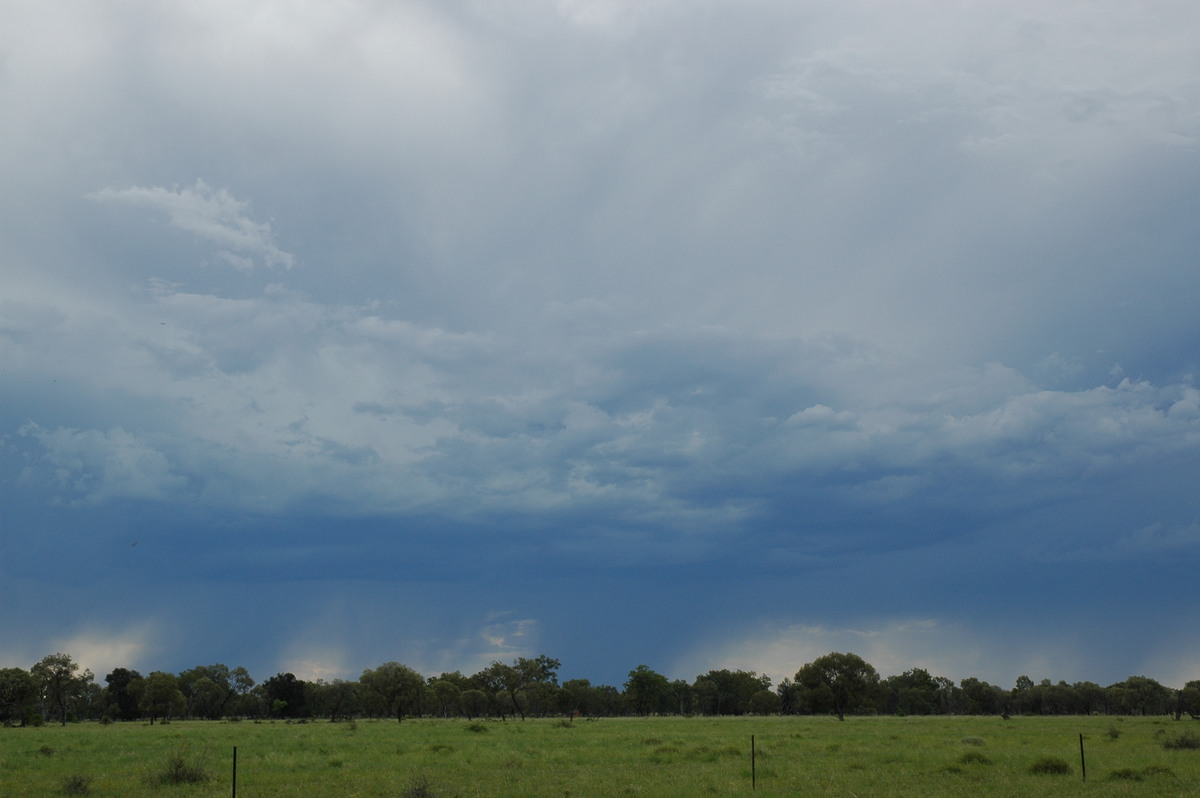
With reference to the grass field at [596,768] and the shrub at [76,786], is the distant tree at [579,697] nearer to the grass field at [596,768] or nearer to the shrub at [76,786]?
the grass field at [596,768]

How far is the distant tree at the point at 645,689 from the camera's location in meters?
182

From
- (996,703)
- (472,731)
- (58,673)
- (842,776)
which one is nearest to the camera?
(842,776)

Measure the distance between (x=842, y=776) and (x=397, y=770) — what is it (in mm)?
17595

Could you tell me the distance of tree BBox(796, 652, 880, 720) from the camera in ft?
403

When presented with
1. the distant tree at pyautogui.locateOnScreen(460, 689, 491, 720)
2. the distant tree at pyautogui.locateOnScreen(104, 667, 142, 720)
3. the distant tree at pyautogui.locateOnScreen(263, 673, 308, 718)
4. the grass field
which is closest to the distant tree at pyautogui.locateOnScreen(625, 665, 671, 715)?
the distant tree at pyautogui.locateOnScreen(460, 689, 491, 720)

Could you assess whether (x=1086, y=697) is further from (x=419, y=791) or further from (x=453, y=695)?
(x=419, y=791)

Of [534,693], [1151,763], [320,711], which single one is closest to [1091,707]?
[534,693]

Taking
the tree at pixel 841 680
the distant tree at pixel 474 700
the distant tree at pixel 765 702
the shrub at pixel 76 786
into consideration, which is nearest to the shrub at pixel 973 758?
the shrub at pixel 76 786

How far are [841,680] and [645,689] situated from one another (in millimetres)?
68058

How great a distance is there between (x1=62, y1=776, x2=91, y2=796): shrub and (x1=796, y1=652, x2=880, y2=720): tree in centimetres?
11154

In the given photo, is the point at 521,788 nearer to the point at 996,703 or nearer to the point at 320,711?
the point at 320,711

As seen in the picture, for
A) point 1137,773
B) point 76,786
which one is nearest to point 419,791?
point 76,786

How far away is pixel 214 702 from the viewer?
527 feet

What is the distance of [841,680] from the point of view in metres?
123
